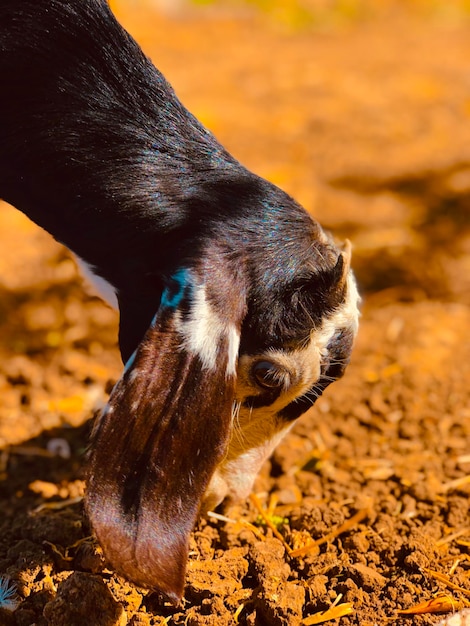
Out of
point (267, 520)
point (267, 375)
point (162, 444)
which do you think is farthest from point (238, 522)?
point (162, 444)

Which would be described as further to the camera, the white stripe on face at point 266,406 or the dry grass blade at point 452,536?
the dry grass blade at point 452,536

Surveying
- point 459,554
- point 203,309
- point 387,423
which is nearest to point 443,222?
point 387,423

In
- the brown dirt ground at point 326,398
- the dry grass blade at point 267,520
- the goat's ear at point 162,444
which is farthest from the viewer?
the dry grass blade at point 267,520

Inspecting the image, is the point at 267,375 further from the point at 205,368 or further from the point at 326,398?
the point at 326,398

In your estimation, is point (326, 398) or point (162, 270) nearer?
point (162, 270)

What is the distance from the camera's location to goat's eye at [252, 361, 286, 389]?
2.47 meters

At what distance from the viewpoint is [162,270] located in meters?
2.43

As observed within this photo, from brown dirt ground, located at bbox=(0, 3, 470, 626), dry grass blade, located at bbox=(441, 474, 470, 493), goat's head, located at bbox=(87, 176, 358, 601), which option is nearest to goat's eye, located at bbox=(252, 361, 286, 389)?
goat's head, located at bbox=(87, 176, 358, 601)

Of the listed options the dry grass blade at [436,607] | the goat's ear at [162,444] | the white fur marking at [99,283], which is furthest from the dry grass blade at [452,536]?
the white fur marking at [99,283]

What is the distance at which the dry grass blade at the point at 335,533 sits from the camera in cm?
281

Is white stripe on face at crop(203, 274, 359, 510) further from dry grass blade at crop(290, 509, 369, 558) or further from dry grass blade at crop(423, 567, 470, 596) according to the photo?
dry grass blade at crop(423, 567, 470, 596)

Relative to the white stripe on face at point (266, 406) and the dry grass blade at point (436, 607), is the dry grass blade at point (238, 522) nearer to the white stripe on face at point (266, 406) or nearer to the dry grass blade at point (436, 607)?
the white stripe on face at point (266, 406)

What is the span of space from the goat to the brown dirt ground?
361 mm

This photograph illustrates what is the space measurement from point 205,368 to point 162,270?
36cm
